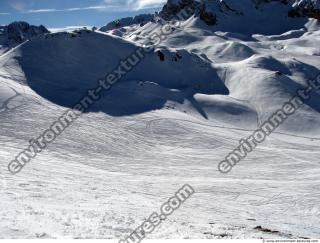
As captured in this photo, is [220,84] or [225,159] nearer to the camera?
[225,159]

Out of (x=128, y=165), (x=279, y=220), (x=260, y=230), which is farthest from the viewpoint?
(x=128, y=165)

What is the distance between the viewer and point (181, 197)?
851 inches

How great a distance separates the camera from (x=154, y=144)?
33.8 meters

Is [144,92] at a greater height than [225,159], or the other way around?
[144,92]

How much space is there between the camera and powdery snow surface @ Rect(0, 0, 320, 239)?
15.9 meters

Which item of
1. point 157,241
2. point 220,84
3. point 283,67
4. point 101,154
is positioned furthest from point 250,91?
point 157,241

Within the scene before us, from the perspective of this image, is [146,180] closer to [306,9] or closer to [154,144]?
[154,144]

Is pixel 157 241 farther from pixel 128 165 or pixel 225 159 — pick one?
pixel 225 159

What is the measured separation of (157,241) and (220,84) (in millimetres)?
43138

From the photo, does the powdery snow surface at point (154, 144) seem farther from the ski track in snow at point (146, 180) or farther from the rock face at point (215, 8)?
the rock face at point (215, 8)

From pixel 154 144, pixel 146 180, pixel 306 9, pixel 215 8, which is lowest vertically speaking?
pixel 154 144

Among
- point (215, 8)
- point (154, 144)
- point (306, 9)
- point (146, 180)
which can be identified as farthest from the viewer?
point (306, 9)

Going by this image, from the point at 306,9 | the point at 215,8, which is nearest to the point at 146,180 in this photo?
the point at 215,8

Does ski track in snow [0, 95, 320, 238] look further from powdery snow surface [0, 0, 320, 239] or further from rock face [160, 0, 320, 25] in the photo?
rock face [160, 0, 320, 25]
